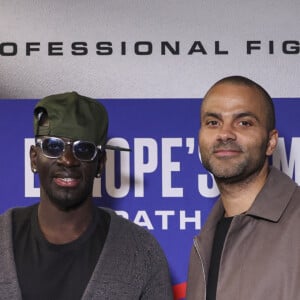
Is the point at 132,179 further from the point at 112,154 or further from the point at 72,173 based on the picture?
the point at 72,173

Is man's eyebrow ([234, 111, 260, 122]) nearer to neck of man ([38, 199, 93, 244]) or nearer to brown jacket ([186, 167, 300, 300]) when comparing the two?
brown jacket ([186, 167, 300, 300])

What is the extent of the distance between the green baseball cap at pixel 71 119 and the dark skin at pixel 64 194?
0.05 m

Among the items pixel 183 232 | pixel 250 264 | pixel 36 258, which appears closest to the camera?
pixel 250 264

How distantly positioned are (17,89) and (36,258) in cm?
78

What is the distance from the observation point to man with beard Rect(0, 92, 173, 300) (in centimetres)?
A: 172

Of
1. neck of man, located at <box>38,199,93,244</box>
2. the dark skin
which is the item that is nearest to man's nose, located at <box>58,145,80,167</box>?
the dark skin

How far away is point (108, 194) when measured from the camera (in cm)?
226

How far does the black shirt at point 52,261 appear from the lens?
1709mm

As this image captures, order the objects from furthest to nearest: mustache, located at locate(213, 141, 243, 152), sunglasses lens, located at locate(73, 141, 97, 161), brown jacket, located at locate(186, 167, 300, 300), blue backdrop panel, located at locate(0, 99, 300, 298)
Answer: blue backdrop panel, located at locate(0, 99, 300, 298) → sunglasses lens, located at locate(73, 141, 97, 161) → mustache, located at locate(213, 141, 243, 152) → brown jacket, located at locate(186, 167, 300, 300)

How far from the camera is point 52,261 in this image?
68.1 inches

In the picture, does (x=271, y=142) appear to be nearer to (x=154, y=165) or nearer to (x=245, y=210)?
(x=245, y=210)

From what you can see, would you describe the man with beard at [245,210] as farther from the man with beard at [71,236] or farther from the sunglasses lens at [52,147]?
the sunglasses lens at [52,147]

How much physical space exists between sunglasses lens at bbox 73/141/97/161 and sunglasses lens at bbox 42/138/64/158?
1.4 inches

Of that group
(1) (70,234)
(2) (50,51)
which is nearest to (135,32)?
(2) (50,51)
